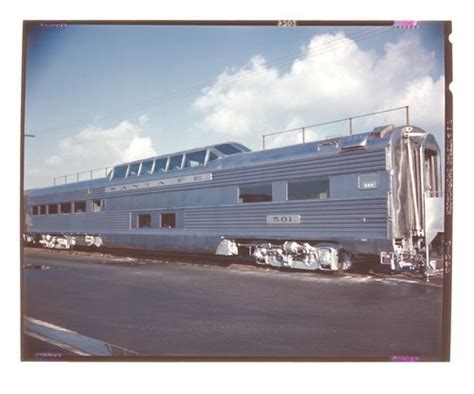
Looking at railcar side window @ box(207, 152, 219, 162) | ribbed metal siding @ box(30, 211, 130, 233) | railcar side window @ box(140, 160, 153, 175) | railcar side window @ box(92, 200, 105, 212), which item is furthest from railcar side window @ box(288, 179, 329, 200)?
railcar side window @ box(92, 200, 105, 212)

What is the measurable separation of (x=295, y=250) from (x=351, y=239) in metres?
1.04

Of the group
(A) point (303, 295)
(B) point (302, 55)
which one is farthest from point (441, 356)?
(B) point (302, 55)

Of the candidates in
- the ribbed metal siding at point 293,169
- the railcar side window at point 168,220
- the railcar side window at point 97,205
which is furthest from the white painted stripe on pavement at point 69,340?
the railcar side window at point 97,205

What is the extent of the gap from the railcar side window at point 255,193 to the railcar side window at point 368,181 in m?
1.41

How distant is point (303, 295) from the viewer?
196 inches

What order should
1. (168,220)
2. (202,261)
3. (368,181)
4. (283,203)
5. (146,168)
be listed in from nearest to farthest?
Result: (368,181)
(283,203)
(146,168)
(202,261)
(168,220)

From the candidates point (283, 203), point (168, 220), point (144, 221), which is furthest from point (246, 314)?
point (144, 221)

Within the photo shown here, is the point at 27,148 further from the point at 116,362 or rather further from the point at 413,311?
the point at 413,311

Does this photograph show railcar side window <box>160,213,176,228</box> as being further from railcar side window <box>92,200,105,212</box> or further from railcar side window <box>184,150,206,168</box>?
railcar side window <box>92,200,105,212</box>

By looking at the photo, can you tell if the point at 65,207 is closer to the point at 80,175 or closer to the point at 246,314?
the point at 80,175

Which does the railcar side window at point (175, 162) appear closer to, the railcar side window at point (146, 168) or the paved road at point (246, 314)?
the railcar side window at point (146, 168)

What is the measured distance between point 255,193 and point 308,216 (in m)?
1.07

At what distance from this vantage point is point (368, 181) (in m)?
5.60

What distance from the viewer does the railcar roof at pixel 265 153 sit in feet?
17.8
